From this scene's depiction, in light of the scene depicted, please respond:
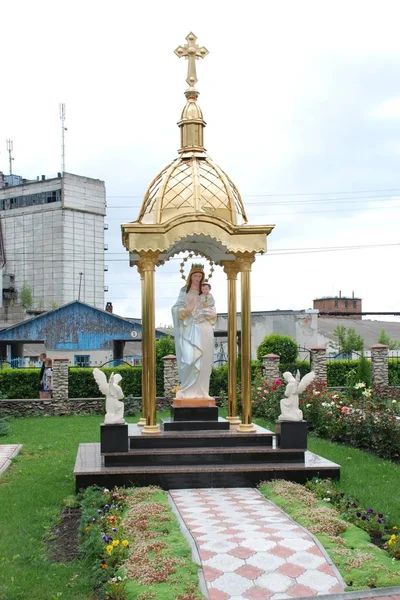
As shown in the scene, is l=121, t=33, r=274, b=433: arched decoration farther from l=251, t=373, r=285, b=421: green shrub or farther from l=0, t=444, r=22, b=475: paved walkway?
l=251, t=373, r=285, b=421: green shrub

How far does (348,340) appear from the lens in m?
40.6

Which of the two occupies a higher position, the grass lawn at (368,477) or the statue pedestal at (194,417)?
the statue pedestal at (194,417)

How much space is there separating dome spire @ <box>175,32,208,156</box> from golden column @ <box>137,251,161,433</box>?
212 cm

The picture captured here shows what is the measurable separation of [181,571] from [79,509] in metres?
2.96

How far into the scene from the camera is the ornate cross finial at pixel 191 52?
11.1 meters

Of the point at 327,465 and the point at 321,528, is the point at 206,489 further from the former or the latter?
Answer: the point at 321,528

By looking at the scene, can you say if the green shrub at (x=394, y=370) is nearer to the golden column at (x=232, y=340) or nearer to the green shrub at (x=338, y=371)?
the green shrub at (x=338, y=371)

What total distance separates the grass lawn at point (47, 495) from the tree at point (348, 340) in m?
24.8

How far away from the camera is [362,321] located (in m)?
49.0

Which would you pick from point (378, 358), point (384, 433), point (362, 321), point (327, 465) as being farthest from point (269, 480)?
point (362, 321)

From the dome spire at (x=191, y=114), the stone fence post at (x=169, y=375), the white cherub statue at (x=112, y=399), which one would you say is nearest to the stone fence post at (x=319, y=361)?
the stone fence post at (x=169, y=375)

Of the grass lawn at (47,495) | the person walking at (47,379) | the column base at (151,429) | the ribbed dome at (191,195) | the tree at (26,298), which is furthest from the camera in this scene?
the tree at (26,298)

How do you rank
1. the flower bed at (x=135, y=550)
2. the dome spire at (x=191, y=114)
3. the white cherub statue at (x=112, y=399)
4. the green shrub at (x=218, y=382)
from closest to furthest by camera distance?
the flower bed at (x=135, y=550) → the white cherub statue at (x=112, y=399) → the dome spire at (x=191, y=114) → the green shrub at (x=218, y=382)

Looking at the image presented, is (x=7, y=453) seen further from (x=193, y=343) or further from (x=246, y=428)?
(x=246, y=428)
